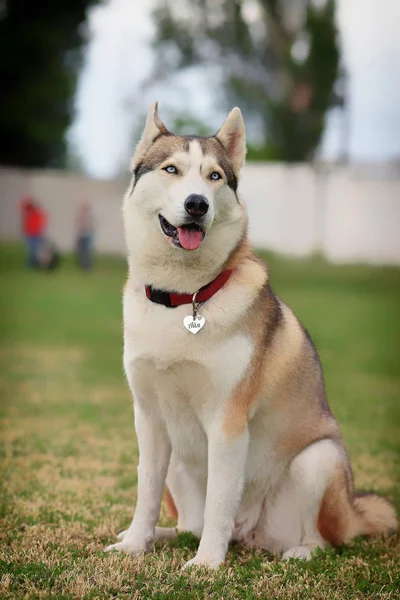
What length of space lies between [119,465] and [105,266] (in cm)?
1405

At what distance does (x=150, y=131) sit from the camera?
3080 mm

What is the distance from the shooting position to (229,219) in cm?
300

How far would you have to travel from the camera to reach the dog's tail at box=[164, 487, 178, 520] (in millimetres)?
3406

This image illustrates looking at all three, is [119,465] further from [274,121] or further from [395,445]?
[274,121]

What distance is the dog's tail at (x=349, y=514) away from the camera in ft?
10.0

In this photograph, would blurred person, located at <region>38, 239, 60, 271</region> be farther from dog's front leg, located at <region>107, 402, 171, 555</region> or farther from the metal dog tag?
the metal dog tag

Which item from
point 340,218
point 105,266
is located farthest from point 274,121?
point 105,266

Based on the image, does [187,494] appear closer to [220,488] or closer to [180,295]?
[220,488]

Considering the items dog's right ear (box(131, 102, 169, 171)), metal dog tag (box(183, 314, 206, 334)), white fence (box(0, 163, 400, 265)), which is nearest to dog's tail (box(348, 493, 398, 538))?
metal dog tag (box(183, 314, 206, 334))

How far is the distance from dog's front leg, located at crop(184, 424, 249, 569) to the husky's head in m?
0.60

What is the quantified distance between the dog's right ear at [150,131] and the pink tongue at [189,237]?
0.43 m

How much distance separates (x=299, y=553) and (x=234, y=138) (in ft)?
5.41

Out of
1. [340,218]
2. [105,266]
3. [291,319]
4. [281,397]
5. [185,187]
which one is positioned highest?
[185,187]

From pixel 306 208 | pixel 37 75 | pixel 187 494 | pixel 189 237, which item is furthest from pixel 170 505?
pixel 37 75
